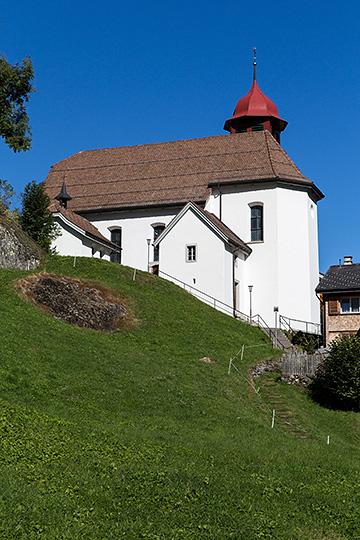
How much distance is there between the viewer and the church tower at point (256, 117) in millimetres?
58844

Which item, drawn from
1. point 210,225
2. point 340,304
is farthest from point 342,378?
point 210,225

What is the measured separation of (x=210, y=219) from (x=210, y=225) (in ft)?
1.81

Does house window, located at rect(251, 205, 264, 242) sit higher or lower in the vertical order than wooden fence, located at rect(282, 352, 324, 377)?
higher

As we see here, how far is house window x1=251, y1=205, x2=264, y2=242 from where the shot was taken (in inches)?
1918

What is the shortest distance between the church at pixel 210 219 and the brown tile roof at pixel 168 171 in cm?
9

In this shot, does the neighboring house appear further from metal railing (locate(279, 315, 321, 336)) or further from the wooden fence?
metal railing (locate(279, 315, 321, 336))

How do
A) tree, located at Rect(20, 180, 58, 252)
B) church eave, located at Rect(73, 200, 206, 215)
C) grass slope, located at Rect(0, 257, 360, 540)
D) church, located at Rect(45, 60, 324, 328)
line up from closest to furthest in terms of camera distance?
grass slope, located at Rect(0, 257, 360, 540) < tree, located at Rect(20, 180, 58, 252) < church, located at Rect(45, 60, 324, 328) < church eave, located at Rect(73, 200, 206, 215)

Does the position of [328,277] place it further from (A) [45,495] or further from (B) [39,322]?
(A) [45,495]

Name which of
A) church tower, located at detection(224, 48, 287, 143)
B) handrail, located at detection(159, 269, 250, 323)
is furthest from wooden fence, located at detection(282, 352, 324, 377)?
church tower, located at detection(224, 48, 287, 143)

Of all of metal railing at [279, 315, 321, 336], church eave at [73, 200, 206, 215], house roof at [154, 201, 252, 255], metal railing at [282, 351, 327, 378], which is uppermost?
church eave at [73, 200, 206, 215]

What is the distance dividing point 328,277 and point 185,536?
2947 cm

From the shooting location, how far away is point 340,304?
37.7m

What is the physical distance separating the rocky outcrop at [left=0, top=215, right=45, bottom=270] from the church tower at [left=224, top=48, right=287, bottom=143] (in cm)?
2649

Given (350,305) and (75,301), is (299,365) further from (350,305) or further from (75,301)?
(75,301)
